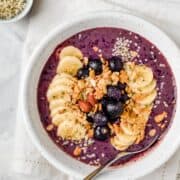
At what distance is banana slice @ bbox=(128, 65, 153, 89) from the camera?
1262mm

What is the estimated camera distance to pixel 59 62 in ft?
4.18

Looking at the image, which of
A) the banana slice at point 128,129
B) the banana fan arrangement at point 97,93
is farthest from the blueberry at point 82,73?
the banana slice at point 128,129

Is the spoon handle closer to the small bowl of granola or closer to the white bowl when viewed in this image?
the white bowl

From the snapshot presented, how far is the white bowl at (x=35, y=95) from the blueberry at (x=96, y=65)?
6 cm

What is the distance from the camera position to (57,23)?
129cm

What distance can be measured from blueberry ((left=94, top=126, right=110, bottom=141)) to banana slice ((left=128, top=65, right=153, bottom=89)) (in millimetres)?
89

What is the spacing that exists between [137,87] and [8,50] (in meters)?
0.25

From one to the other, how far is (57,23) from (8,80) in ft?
0.46

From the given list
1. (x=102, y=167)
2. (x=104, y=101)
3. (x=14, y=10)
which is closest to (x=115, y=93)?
(x=104, y=101)

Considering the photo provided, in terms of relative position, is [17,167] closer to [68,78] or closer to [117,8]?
[68,78]

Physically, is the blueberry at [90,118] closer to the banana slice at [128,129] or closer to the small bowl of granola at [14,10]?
the banana slice at [128,129]

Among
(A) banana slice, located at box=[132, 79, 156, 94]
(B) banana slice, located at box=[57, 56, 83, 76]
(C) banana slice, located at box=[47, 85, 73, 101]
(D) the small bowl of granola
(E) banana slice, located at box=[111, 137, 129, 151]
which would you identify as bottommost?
(E) banana slice, located at box=[111, 137, 129, 151]

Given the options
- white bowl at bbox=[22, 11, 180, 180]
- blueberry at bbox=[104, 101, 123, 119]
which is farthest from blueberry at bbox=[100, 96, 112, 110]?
white bowl at bbox=[22, 11, 180, 180]

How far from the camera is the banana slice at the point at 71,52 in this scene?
50.0 inches
